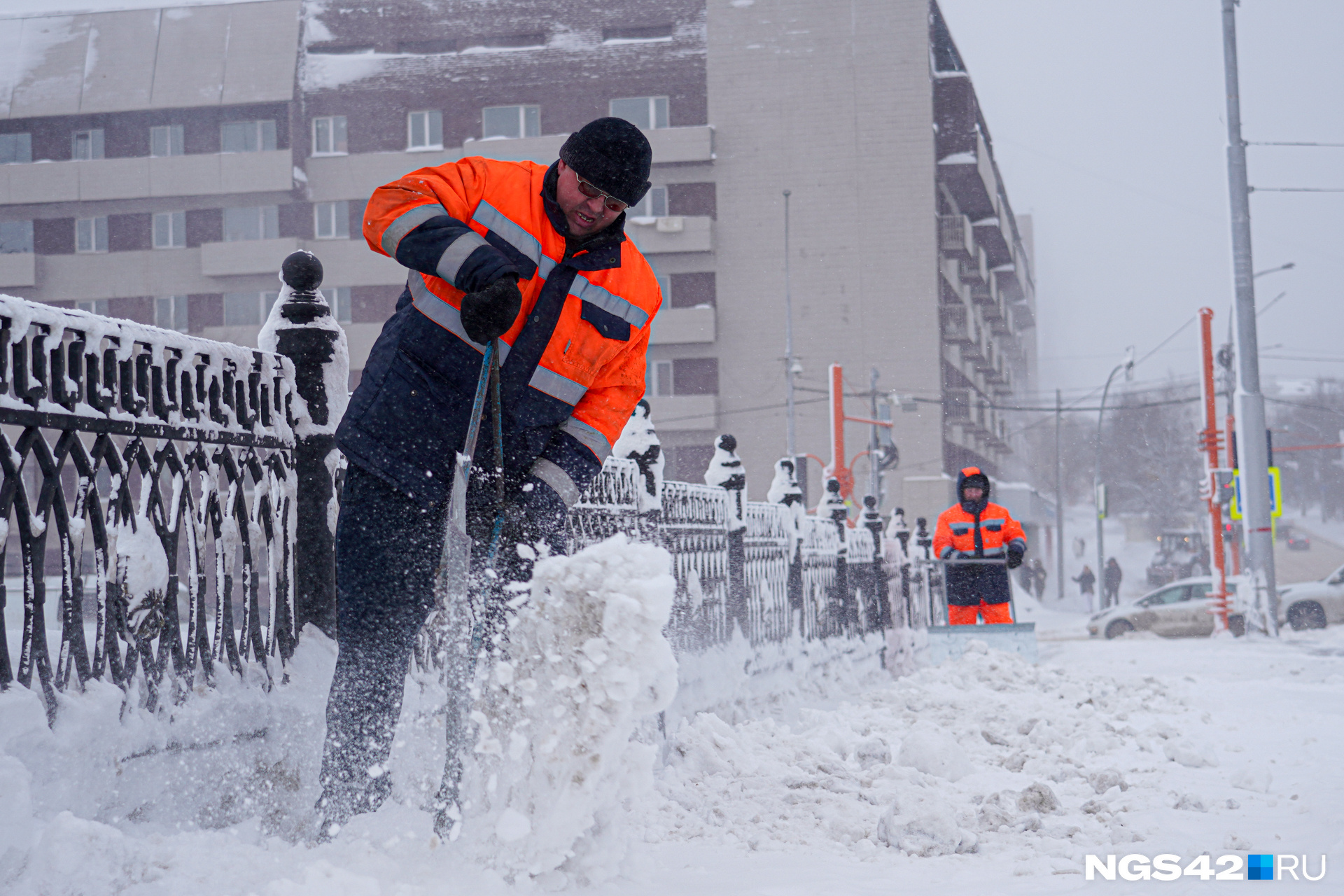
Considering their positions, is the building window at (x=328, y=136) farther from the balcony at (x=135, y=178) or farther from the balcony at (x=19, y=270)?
the balcony at (x=19, y=270)

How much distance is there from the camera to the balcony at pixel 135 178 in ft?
123

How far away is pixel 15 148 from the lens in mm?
38844

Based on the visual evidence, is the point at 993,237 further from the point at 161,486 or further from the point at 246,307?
the point at 161,486

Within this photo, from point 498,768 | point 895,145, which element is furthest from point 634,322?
point 895,145

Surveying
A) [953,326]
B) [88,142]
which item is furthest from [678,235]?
[88,142]

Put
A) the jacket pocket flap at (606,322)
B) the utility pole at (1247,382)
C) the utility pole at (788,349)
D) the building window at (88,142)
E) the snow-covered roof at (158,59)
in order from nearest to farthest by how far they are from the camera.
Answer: the jacket pocket flap at (606,322), the utility pole at (1247,382), the utility pole at (788,349), the snow-covered roof at (158,59), the building window at (88,142)

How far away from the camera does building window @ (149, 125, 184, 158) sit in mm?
38188

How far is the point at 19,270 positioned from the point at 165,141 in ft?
19.4

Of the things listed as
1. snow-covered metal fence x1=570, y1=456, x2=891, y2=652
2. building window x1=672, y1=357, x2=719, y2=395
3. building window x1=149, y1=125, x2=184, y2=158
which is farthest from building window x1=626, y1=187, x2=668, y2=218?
snow-covered metal fence x1=570, y1=456, x2=891, y2=652

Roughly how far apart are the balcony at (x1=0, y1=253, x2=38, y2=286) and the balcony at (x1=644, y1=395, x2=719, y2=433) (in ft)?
63.6

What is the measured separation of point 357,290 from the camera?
37719mm

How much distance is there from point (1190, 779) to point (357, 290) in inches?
1386

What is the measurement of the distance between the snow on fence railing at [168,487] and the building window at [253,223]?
36.1m
